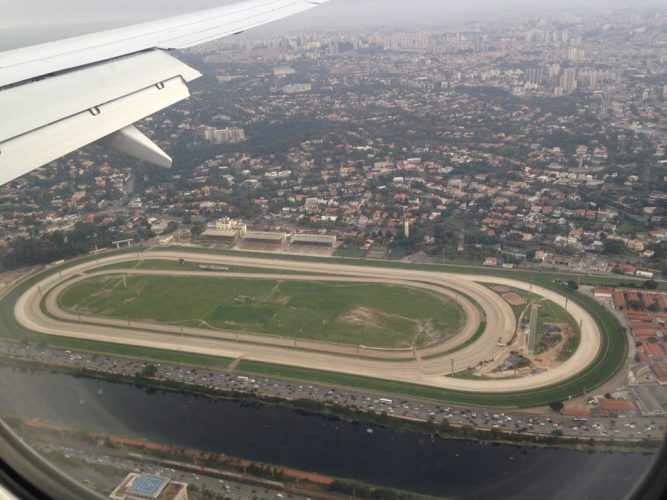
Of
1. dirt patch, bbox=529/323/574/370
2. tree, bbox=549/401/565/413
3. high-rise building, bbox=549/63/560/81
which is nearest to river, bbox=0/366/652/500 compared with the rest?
tree, bbox=549/401/565/413

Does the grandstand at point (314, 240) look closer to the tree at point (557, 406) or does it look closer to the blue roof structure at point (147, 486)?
the tree at point (557, 406)

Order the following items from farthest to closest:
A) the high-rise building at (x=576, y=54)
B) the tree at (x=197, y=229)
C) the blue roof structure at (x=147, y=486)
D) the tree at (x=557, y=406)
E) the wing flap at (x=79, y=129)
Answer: the high-rise building at (x=576, y=54) < the tree at (x=197, y=229) < the tree at (x=557, y=406) < the blue roof structure at (x=147, y=486) < the wing flap at (x=79, y=129)

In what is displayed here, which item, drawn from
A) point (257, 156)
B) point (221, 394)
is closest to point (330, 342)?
point (221, 394)

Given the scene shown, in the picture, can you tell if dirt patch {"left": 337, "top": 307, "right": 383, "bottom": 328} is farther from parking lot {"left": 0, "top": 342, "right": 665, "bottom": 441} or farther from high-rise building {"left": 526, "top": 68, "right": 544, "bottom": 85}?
high-rise building {"left": 526, "top": 68, "right": 544, "bottom": 85}

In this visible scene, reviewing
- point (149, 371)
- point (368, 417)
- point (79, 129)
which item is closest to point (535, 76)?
point (368, 417)

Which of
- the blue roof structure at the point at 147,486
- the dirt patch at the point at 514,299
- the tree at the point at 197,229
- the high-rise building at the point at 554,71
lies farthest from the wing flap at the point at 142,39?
the high-rise building at the point at 554,71

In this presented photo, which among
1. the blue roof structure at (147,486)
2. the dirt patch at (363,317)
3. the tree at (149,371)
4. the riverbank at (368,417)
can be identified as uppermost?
the blue roof structure at (147,486)
